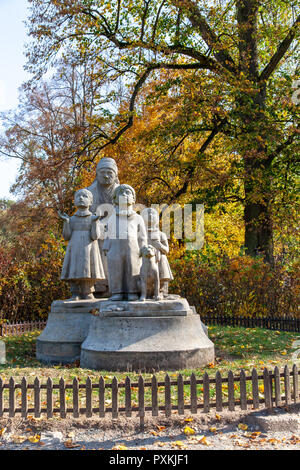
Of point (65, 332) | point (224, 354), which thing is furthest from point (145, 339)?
point (224, 354)

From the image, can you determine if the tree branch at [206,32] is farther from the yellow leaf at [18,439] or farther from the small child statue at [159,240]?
the yellow leaf at [18,439]

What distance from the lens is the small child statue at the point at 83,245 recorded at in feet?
27.9

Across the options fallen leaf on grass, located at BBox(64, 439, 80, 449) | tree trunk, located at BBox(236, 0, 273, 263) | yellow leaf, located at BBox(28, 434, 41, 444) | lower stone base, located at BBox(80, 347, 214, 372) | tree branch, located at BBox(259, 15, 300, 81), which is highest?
tree branch, located at BBox(259, 15, 300, 81)

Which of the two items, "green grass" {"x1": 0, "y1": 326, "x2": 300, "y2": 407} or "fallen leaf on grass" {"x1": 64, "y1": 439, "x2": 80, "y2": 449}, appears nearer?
"fallen leaf on grass" {"x1": 64, "y1": 439, "x2": 80, "y2": 449}

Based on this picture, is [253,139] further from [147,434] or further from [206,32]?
[147,434]

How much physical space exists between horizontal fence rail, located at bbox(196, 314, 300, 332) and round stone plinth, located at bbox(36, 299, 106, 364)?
4.70m

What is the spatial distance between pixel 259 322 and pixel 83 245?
545cm

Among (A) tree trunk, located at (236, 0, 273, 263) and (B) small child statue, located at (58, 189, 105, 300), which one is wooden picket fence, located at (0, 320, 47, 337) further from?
(A) tree trunk, located at (236, 0, 273, 263)

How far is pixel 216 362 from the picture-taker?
299 inches

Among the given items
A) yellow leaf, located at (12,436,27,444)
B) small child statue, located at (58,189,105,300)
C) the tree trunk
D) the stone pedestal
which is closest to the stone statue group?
small child statue, located at (58,189,105,300)

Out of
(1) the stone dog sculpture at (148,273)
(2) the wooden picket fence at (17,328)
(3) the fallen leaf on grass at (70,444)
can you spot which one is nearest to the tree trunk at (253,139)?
(2) the wooden picket fence at (17,328)

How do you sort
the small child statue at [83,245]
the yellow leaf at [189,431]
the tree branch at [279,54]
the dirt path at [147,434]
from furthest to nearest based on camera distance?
the tree branch at [279,54] → the small child statue at [83,245] → the yellow leaf at [189,431] → the dirt path at [147,434]

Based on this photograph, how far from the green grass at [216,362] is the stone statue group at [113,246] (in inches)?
54.7

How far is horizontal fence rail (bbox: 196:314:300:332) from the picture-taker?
1122 cm
